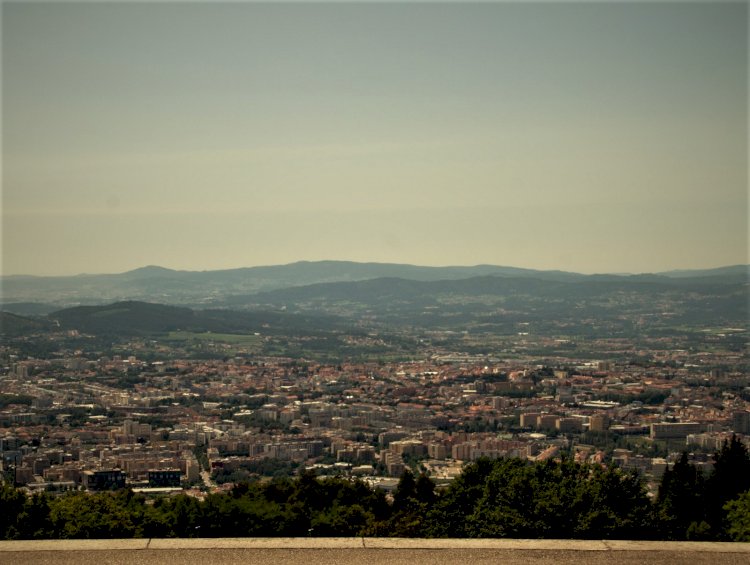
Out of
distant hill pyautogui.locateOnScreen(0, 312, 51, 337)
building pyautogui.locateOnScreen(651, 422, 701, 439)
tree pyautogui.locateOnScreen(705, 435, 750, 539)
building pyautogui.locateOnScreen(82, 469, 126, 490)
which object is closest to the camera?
tree pyautogui.locateOnScreen(705, 435, 750, 539)

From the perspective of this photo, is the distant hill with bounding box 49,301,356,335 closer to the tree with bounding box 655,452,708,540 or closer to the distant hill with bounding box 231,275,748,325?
the distant hill with bounding box 231,275,748,325

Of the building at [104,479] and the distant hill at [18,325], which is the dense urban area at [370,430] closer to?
the building at [104,479]

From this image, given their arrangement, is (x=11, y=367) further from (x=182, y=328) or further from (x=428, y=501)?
(x=428, y=501)

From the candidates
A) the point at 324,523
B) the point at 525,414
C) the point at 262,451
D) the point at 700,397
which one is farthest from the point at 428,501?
the point at 700,397

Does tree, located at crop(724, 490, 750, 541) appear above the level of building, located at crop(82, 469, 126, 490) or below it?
above

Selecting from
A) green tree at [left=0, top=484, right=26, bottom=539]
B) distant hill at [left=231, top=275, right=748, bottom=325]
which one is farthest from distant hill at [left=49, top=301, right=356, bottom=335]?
green tree at [left=0, top=484, right=26, bottom=539]

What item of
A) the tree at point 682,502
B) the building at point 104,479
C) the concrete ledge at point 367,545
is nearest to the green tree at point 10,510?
the concrete ledge at point 367,545

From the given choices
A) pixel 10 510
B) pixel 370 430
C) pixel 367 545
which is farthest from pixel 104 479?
pixel 367 545
